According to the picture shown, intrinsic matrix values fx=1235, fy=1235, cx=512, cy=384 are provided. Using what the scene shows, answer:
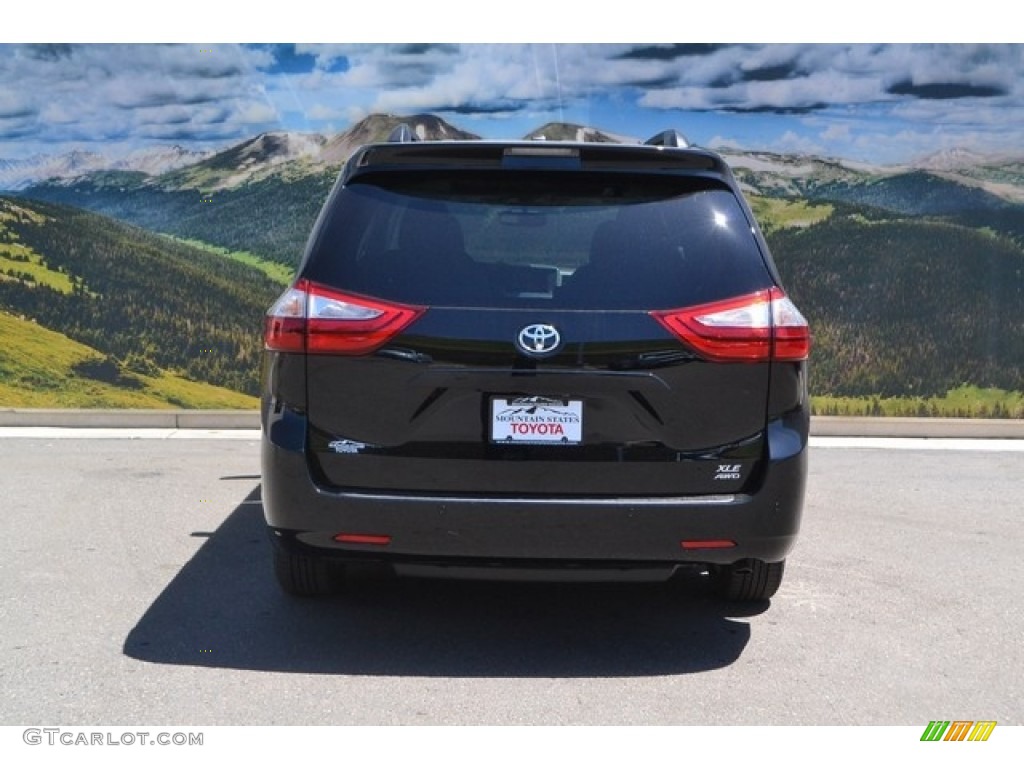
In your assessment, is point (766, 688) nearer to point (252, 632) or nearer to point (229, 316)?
point (252, 632)

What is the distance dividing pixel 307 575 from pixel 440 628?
0.58 meters

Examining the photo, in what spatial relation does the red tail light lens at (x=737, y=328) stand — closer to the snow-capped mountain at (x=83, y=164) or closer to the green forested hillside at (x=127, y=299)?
the green forested hillside at (x=127, y=299)

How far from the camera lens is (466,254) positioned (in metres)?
4.21

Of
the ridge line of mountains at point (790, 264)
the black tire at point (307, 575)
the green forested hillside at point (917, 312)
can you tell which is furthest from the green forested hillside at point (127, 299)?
the black tire at point (307, 575)

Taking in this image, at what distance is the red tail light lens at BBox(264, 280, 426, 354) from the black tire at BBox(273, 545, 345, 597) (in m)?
1.01

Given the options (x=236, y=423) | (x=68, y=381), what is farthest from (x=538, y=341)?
(x=68, y=381)

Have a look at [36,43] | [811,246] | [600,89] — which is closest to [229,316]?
[36,43]

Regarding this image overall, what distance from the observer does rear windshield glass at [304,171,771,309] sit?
414 centimetres

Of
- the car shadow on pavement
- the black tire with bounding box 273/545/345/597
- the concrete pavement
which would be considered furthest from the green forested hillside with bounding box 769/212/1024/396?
the black tire with bounding box 273/545/345/597

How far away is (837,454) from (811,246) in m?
2.44

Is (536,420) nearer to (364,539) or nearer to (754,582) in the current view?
(364,539)

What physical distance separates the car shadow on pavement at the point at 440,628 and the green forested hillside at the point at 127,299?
5.63 meters

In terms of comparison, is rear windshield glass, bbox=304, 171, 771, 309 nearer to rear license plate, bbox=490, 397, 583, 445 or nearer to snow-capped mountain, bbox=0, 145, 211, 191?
rear license plate, bbox=490, 397, 583, 445

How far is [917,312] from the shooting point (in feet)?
36.0
